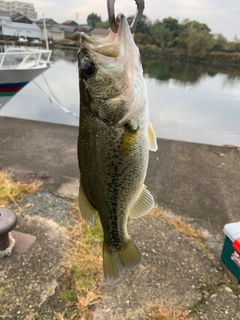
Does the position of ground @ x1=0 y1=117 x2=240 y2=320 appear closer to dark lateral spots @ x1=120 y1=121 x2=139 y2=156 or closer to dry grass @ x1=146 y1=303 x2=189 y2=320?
dry grass @ x1=146 y1=303 x2=189 y2=320

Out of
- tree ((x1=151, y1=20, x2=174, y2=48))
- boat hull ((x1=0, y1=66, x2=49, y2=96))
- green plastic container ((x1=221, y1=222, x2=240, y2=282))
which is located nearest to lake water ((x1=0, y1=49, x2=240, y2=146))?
boat hull ((x1=0, y1=66, x2=49, y2=96))

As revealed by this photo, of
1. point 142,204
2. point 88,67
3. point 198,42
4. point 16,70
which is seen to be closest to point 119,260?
point 142,204

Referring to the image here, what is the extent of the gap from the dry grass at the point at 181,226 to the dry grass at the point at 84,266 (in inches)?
37.8

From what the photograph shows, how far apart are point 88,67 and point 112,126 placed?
0.28 meters

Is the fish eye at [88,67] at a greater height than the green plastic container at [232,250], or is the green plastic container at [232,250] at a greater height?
the fish eye at [88,67]

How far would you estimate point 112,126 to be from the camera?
1271 millimetres

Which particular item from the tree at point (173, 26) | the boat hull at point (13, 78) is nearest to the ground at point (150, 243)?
the boat hull at point (13, 78)

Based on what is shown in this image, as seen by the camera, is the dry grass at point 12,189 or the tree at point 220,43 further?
the tree at point 220,43

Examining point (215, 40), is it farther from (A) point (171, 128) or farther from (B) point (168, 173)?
(B) point (168, 173)

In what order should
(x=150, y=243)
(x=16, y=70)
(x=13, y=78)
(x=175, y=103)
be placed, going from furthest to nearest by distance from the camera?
(x=175, y=103)
(x=13, y=78)
(x=16, y=70)
(x=150, y=243)

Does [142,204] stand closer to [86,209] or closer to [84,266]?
[86,209]

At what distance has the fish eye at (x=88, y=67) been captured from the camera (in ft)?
3.95

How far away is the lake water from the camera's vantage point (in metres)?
11.3

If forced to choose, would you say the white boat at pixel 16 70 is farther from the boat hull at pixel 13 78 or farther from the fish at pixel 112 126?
the fish at pixel 112 126
